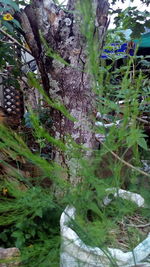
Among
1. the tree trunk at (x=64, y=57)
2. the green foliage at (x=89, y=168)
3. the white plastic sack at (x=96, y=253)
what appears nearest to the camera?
the green foliage at (x=89, y=168)

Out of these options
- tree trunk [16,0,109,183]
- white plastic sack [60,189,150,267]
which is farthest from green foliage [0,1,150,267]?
tree trunk [16,0,109,183]

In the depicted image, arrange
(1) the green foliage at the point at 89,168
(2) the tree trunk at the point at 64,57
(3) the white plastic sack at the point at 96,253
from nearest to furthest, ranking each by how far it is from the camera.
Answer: (1) the green foliage at the point at 89,168 < (3) the white plastic sack at the point at 96,253 < (2) the tree trunk at the point at 64,57

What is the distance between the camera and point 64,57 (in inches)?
48.0

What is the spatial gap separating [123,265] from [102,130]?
0.46 m

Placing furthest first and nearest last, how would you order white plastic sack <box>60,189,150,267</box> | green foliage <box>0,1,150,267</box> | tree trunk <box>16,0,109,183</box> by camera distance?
tree trunk <box>16,0,109,183</box>, white plastic sack <box>60,189,150,267</box>, green foliage <box>0,1,150,267</box>

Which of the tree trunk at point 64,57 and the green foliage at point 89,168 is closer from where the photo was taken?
the green foliage at point 89,168

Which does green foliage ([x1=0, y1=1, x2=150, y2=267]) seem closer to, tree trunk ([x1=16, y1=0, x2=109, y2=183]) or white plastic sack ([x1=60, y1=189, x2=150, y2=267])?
white plastic sack ([x1=60, y1=189, x2=150, y2=267])

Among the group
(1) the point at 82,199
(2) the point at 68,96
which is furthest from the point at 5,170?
(1) the point at 82,199

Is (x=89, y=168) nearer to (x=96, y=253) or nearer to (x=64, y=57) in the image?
(x=96, y=253)

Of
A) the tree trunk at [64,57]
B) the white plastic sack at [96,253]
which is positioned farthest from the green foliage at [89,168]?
the tree trunk at [64,57]

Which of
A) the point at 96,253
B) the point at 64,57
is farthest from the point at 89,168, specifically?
the point at 64,57

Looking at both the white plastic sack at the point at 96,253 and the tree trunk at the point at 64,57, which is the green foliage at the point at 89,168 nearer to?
the white plastic sack at the point at 96,253

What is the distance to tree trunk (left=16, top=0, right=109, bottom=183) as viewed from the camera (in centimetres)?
120

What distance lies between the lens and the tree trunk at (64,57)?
120 centimetres
